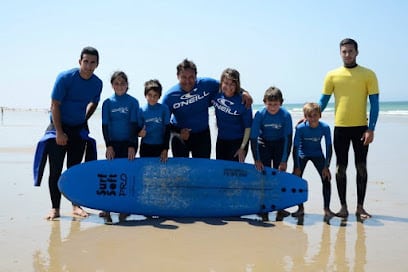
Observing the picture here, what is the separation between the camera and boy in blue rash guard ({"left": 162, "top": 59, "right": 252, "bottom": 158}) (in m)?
4.53

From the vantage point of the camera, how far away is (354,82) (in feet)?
14.6

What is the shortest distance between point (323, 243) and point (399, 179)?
3.16 meters

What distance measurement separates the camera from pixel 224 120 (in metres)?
4.57

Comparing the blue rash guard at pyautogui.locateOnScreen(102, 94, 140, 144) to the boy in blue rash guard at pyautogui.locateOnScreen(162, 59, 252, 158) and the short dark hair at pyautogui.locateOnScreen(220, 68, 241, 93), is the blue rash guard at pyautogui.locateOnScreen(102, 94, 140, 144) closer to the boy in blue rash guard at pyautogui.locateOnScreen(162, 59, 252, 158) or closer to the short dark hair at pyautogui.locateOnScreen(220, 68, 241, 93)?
the boy in blue rash guard at pyautogui.locateOnScreen(162, 59, 252, 158)

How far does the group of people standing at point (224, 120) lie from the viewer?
14.5 ft

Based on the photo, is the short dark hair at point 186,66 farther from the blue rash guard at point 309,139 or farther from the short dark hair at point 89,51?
the blue rash guard at point 309,139

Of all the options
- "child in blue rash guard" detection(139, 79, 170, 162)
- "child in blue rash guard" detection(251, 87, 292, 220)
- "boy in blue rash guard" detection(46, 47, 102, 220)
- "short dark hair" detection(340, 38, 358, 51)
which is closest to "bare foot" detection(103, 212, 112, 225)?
"boy in blue rash guard" detection(46, 47, 102, 220)

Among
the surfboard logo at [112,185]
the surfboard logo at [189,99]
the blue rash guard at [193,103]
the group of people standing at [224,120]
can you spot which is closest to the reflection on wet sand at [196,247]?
Answer: the surfboard logo at [112,185]

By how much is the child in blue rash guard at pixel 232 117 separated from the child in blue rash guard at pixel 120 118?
862 millimetres

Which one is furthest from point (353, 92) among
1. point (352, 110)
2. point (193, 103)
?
point (193, 103)

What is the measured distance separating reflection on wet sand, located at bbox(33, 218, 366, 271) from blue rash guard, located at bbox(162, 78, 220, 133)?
105 cm

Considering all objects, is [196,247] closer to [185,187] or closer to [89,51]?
[185,187]

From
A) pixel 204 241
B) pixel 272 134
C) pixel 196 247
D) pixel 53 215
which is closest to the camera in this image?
pixel 196 247

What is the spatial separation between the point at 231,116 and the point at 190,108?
0.45 metres
